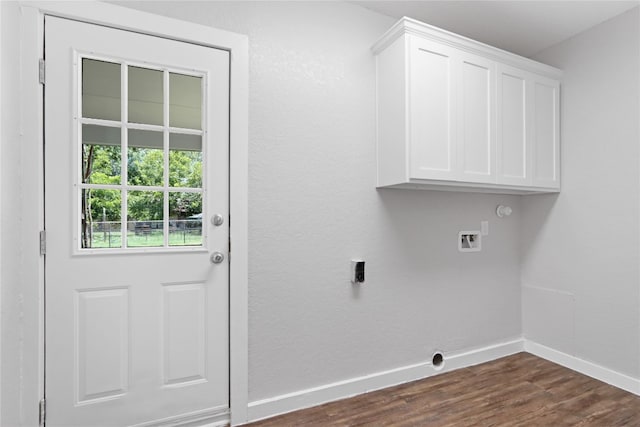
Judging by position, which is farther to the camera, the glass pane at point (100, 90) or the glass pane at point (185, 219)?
the glass pane at point (185, 219)

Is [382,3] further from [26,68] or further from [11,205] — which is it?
[11,205]

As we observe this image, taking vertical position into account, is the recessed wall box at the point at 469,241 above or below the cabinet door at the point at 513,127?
below

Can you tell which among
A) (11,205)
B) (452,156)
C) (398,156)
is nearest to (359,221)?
(398,156)

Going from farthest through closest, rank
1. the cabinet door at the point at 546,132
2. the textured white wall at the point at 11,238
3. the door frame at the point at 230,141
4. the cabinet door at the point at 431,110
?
1. the cabinet door at the point at 546,132
2. the cabinet door at the point at 431,110
3. the door frame at the point at 230,141
4. the textured white wall at the point at 11,238

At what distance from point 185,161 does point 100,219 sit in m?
0.49

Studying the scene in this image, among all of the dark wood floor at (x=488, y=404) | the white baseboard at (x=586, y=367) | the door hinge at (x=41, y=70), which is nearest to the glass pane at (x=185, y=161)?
the door hinge at (x=41, y=70)

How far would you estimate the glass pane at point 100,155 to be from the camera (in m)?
1.60

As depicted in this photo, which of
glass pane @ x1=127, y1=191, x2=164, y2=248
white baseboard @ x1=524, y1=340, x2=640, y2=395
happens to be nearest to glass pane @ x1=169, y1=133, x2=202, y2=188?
glass pane @ x1=127, y1=191, x2=164, y2=248

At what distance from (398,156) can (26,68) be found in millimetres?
1852

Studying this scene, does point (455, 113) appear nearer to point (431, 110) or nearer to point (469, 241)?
point (431, 110)

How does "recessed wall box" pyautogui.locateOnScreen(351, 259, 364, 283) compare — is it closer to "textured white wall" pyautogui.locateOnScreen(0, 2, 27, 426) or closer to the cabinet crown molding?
the cabinet crown molding

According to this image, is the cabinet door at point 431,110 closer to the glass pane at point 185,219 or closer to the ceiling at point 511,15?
the ceiling at point 511,15

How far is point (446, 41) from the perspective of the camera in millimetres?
2062

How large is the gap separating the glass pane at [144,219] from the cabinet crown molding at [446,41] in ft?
5.27
